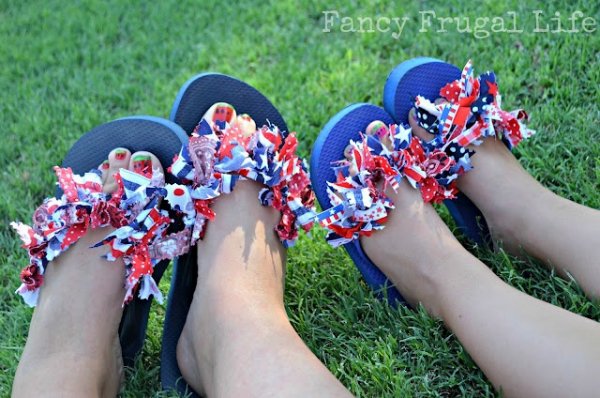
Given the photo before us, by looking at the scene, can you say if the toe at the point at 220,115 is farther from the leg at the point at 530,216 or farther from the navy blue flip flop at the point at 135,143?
the leg at the point at 530,216

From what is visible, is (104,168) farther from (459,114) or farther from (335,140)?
(459,114)

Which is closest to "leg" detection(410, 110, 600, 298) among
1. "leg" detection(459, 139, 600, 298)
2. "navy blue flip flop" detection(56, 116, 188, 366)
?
"leg" detection(459, 139, 600, 298)

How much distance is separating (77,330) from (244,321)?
416mm

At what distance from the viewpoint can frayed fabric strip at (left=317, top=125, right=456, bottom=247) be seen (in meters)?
1.52

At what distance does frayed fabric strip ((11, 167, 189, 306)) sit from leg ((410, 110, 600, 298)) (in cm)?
77

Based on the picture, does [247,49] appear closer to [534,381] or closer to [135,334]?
[135,334]

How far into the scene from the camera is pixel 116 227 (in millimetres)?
1540

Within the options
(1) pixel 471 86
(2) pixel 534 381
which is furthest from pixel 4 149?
(2) pixel 534 381

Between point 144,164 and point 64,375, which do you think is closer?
point 64,375

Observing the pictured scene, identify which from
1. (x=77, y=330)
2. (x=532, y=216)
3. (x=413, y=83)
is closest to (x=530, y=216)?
(x=532, y=216)

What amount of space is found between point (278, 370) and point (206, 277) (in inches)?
14.7

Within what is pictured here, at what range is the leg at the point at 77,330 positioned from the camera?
1277mm

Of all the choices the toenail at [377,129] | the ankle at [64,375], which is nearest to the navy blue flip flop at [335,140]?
the toenail at [377,129]

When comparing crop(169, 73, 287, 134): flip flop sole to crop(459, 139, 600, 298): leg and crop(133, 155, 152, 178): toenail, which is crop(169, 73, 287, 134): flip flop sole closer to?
crop(133, 155, 152, 178): toenail
